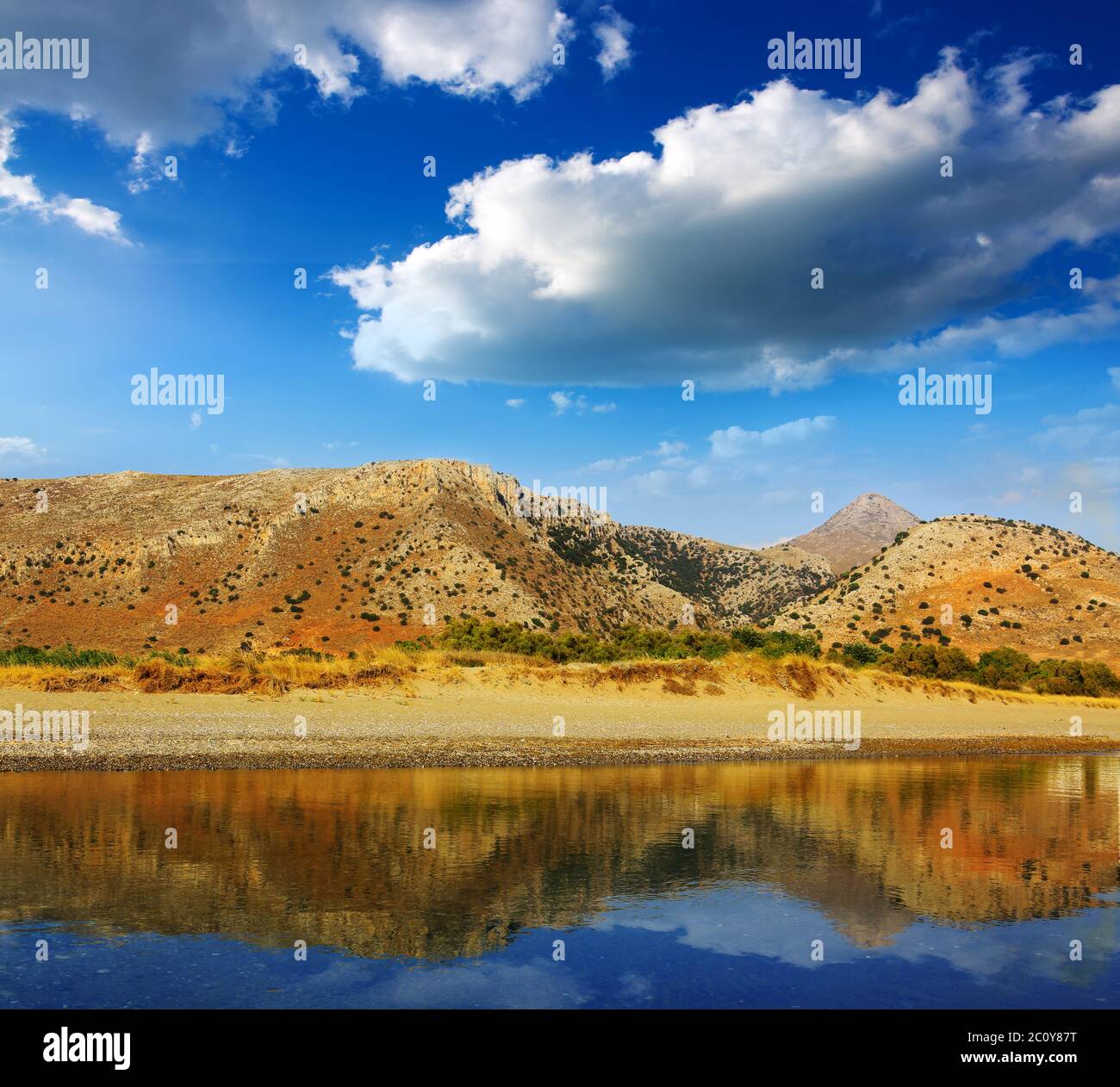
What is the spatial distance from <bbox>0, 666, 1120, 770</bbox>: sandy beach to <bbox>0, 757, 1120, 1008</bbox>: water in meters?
6.24

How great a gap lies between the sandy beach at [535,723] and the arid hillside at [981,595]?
3889 centimetres

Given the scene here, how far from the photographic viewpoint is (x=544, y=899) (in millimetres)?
13664

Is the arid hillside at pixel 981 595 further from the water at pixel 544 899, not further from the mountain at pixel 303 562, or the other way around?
the water at pixel 544 899

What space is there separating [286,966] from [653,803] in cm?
1379

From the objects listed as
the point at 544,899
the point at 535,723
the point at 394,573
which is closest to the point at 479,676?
the point at 535,723

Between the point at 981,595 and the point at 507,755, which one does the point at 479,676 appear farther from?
the point at 981,595

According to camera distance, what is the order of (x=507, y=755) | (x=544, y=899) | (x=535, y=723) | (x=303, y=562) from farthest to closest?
(x=303, y=562)
(x=535, y=723)
(x=507, y=755)
(x=544, y=899)

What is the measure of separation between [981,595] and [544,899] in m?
99.2

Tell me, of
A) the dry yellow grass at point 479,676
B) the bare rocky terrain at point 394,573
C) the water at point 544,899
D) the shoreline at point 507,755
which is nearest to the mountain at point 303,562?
the bare rocky terrain at point 394,573

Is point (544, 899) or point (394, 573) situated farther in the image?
point (394, 573)

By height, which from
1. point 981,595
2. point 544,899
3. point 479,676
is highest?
point 981,595

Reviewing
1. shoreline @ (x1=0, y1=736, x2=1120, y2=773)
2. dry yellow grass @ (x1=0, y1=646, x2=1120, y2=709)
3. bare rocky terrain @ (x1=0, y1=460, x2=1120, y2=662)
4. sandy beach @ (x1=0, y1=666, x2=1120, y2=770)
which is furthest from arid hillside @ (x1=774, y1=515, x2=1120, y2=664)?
shoreline @ (x1=0, y1=736, x2=1120, y2=773)

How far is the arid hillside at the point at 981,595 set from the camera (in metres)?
91.2

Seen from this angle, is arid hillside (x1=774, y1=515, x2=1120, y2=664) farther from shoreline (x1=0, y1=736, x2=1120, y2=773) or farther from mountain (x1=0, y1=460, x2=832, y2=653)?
shoreline (x1=0, y1=736, x2=1120, y2=773)
